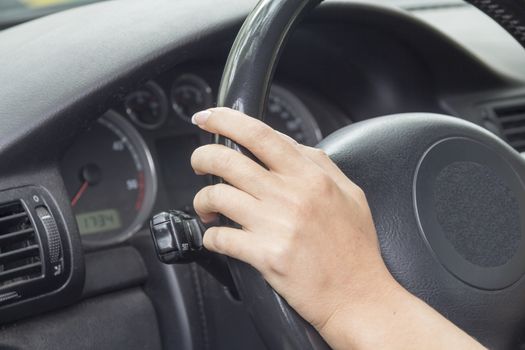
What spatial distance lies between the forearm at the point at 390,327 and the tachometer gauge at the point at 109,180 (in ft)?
2.19

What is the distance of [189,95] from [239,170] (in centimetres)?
89

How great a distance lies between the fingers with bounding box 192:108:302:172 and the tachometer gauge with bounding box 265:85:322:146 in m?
0.95

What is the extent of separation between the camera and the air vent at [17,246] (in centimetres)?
96

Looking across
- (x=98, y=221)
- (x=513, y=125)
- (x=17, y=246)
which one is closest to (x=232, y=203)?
(x=17, y=246)

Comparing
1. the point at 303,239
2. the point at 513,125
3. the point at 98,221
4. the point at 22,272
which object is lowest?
the point at 513,125

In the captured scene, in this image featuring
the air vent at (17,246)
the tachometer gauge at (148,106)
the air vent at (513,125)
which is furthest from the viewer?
the air vent at (513,125)

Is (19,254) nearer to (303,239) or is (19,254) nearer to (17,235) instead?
(17,235)

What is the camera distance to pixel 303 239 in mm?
689

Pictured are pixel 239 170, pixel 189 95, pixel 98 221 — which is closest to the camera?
pixel 239 170

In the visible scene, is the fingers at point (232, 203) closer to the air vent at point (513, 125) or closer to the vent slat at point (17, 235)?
the vent slat at point (17, 235)

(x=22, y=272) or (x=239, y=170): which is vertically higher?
(x=239, y=170)

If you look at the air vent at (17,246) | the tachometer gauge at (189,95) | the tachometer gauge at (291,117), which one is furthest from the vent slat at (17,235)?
the tachometer gauge at (291,117)

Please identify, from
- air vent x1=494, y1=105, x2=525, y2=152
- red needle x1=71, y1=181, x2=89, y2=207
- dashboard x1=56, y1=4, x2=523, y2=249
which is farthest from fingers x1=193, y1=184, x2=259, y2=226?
air vent x1=494, y1=105, x2=525, y2=152

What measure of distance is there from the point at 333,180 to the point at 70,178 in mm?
695
